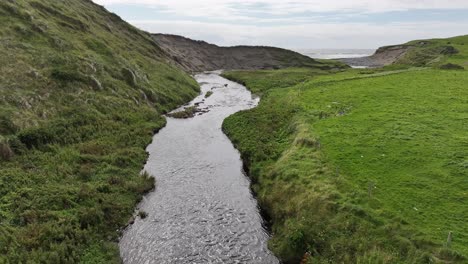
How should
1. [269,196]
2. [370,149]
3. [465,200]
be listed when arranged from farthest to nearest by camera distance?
1. [370,149]
2. [269,196]
3. [465,200]

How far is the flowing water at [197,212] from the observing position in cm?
2664

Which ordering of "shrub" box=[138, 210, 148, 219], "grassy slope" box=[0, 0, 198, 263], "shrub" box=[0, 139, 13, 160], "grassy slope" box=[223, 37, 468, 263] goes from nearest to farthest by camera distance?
"grassy slope" box=[223, 37, 468, 263] < "grassy slope" box=[0, 0, 198, 263] < "shrub" box=[138, 210, 148, 219] < "shrub" box=[0, 139, 13, 160]

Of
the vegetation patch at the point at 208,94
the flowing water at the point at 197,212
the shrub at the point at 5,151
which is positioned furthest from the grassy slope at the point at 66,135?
the vegetation patch at the point at 208,94

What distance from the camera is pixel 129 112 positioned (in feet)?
200

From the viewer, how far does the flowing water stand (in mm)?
26641

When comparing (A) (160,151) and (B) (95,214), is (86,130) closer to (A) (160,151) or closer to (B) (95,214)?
(A) (160,151)

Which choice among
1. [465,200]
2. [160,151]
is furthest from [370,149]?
[160,151]

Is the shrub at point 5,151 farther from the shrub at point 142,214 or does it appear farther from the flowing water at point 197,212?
the shrub at point 142,214

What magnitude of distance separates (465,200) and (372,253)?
10652 mm

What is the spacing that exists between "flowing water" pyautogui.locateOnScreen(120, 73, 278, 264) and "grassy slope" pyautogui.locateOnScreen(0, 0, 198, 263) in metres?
2.10

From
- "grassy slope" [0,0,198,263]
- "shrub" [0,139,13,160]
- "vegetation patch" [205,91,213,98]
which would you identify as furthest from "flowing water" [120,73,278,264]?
"vegetation patch" [205,91,213,98]

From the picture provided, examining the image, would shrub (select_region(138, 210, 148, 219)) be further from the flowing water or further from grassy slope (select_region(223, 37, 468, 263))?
grassy slope (select_region(223, 37, 468, 263))

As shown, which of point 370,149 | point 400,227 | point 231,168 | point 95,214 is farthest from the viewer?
point 231,168

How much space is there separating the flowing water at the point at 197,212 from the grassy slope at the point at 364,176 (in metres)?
1.96
